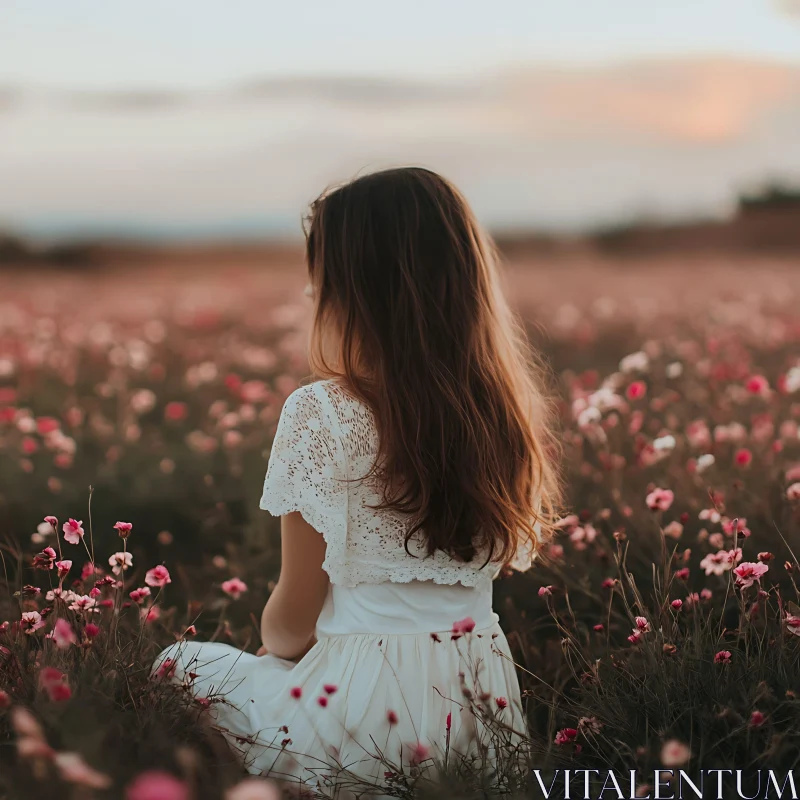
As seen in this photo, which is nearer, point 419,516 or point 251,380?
point 419,516

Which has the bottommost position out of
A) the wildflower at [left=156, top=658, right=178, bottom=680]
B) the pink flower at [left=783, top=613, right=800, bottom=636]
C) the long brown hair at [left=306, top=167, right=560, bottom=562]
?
the wildflower at [left=156, top=658, right=178, bottom=680]

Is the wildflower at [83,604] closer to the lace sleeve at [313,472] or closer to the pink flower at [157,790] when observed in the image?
the lace sleeve at [313,472]

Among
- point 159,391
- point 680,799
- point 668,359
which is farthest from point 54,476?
point 668,359

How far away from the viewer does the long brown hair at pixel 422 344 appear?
2428 millimetres

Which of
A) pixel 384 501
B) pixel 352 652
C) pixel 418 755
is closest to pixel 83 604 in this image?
pixel 352 652

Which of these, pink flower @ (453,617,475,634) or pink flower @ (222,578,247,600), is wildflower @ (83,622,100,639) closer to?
pink flower @ (222,578,247,600)

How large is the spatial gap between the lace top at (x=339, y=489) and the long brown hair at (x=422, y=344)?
0.14ft

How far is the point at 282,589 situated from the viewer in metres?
2.49

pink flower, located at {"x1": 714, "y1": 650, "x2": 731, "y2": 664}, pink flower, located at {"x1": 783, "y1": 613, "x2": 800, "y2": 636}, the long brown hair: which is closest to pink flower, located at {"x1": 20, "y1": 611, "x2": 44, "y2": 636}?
the long brown hair

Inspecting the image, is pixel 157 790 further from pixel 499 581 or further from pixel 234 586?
pixel 499 581

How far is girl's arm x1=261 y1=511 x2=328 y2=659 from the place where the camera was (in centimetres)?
245

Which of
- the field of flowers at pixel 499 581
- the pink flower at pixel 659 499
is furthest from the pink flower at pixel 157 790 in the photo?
the pink flower at pixel 659 499

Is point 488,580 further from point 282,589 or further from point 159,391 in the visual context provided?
point 159,391

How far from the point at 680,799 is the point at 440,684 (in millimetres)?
664
